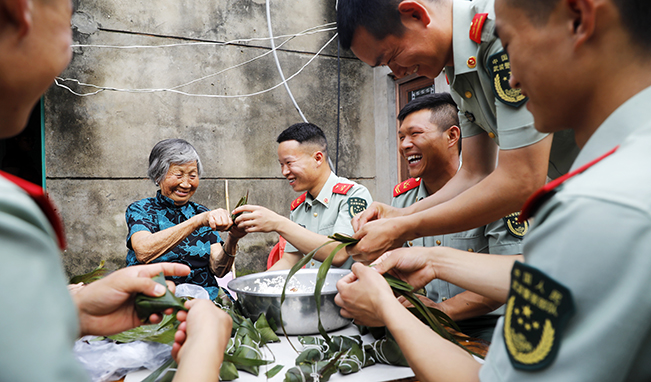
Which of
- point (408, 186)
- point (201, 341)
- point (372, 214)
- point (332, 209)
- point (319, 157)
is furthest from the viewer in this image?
point (319, 157)

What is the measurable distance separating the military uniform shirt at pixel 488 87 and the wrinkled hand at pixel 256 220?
52.9 inches

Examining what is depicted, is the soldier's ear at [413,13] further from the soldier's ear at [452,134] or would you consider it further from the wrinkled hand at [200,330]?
the wrinkled hand at [200,330]

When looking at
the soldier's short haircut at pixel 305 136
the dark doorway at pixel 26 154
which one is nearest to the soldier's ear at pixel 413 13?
the soldier's short haircut at pixel 305 136

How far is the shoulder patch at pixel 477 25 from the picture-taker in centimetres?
150

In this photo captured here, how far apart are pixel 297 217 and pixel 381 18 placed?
215 cm

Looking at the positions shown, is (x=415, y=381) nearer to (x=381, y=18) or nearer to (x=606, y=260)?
(x=606, y=260)

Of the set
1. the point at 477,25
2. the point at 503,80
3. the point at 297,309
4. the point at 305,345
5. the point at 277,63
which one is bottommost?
the point at 305,345

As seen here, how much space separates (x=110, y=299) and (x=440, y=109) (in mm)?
2070

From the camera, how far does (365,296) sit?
1253 mm

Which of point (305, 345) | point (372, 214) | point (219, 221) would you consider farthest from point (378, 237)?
point (219, 221)

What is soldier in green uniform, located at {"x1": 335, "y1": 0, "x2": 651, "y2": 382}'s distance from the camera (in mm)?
534

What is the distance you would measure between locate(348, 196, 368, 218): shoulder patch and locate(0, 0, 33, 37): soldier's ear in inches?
96.7

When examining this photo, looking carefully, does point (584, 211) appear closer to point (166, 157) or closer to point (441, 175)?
point (441, 175)

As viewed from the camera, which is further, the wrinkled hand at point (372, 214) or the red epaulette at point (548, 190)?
the wrinkled hand at point (372, 214)
